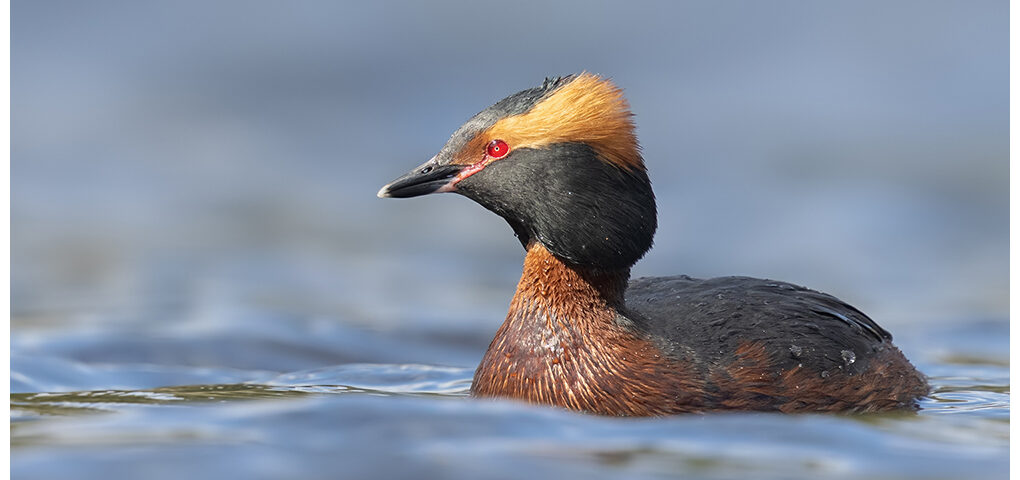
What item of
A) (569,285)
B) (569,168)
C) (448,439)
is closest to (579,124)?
(569,168)

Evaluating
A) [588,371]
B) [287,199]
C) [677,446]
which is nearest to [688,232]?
[287,199]

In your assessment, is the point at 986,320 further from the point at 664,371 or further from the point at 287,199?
the point at 287,199

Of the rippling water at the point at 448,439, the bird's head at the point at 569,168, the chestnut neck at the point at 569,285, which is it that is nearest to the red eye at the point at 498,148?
the bird's head at the point at 569,168

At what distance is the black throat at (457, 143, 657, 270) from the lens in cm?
800

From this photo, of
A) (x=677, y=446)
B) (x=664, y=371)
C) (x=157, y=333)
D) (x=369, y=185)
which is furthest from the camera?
(x=369, y=185)

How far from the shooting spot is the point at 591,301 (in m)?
8.27

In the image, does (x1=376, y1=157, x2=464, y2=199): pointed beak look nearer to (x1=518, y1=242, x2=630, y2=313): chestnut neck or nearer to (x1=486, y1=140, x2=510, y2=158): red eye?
(x1=486, y1=140, x2=510, y2=158): red eye

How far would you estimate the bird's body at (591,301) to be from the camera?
800cm

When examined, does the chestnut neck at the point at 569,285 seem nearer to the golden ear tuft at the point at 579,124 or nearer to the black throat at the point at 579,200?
the black throat at the point at 579,200

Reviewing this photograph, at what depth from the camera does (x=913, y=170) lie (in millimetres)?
16781

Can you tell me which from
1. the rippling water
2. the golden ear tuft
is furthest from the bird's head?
the rippling water

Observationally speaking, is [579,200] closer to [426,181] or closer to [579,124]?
[579,124]

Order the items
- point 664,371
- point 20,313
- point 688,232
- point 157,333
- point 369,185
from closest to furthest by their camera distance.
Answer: point 664,371
point 157,333
point 20,313
point 688,232
point 369,185

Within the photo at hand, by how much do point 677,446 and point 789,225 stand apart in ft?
30.1
